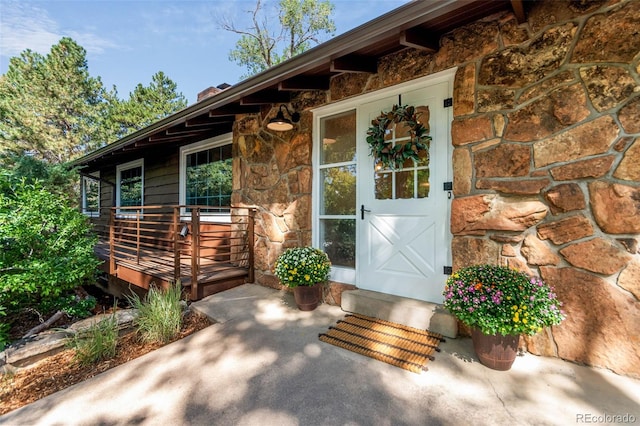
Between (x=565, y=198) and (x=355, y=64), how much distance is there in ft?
6.71

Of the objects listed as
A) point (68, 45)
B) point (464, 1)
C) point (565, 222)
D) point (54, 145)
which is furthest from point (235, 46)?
point (565, 222)

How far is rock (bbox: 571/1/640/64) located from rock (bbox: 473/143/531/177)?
2.13ft

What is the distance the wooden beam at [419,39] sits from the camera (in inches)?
83.7

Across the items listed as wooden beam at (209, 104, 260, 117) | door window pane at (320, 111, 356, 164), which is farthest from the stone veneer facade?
wooden beam at (209, 104, 260, 117)

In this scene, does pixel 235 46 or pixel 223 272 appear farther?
pixel 235 46

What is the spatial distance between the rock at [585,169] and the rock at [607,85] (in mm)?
331

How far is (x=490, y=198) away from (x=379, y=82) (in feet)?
5.06

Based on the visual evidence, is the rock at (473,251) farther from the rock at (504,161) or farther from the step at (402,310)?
the rock at (504,161)

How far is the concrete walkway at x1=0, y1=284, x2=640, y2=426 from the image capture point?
145 cm

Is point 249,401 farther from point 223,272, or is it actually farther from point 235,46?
point 235,46

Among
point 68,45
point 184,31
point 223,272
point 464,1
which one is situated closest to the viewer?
point 464,1

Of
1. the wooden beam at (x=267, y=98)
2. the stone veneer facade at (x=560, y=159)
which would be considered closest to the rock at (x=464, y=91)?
the stone veneer facade at (x=560, y=159)

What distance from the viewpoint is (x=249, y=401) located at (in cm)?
159

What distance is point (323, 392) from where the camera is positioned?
1638 mm
